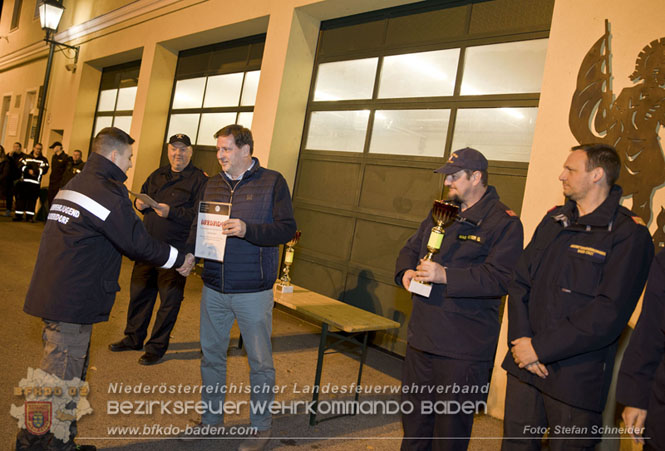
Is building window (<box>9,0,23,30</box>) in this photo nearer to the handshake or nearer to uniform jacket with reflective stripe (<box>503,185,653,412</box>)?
the handshake

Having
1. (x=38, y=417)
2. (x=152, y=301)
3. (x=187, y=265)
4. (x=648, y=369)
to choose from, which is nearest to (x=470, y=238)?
(x=648, y=369)

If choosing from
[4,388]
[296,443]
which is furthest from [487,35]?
[4,388]

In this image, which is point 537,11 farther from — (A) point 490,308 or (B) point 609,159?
(A) point 490,308

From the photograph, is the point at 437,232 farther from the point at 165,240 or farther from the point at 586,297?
the point at 165,240

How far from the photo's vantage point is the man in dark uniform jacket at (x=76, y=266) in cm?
278

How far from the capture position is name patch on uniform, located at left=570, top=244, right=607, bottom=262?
244cm

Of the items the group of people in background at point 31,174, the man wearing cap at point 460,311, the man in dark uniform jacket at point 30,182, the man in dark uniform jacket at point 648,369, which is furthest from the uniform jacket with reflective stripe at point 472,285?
the man in dark uniform jacket at point 30,182

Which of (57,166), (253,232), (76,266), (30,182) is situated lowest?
(76,266)

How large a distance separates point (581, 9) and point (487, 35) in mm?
1338

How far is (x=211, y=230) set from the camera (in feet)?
11.1

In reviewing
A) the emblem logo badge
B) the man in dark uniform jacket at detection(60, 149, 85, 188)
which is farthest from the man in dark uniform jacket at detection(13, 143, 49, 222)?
the emblem logo badge

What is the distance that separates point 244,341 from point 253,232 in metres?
0.79

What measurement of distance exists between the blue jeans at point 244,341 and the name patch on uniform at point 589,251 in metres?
1.99

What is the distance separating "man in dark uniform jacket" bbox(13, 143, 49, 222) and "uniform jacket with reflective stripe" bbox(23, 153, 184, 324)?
11.7 m
